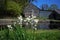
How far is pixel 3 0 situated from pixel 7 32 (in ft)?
62.0

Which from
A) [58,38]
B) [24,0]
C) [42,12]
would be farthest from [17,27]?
[42,12]

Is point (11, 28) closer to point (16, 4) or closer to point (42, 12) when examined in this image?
point (16, 4)

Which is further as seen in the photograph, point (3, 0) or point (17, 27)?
point (3, 0)

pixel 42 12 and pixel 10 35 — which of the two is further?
pixel 42 12

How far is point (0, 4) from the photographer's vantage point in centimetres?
2450

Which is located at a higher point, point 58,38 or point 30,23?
point 30,23

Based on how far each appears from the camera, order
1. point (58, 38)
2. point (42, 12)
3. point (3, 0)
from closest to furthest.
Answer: point (58, 38) < point (3, 0) < point (42, 12)

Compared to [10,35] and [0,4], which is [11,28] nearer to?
[10,35]

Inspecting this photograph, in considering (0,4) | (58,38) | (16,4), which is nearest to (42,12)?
(16,4)

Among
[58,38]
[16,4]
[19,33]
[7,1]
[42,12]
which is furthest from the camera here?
[42,12]

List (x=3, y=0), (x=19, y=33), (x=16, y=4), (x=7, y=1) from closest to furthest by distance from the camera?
1. (x=19, y=33)
2. (x=3, y=0)
3. (x=7, y=1)
4. (x=16, y=4)

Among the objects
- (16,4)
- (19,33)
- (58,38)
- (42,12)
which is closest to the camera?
(19,33)

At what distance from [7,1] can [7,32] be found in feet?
66.9

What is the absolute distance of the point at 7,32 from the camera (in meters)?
5.48
